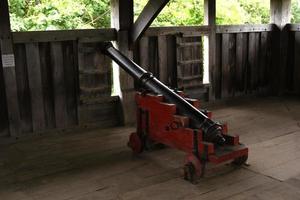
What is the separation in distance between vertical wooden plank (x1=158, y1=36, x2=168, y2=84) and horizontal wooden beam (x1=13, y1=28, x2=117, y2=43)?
2.49 feet

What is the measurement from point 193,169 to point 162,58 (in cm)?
249

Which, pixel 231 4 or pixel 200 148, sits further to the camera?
pixel 231 4

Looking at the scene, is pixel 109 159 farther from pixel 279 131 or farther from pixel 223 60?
pixel 223 60

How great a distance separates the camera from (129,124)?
500 cm

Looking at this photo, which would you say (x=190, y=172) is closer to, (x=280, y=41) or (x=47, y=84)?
(x=47, y=84)

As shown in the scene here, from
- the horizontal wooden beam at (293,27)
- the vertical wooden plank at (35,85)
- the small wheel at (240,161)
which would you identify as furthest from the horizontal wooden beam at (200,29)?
the small wheel at (240,161)

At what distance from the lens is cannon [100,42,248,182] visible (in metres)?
3.11

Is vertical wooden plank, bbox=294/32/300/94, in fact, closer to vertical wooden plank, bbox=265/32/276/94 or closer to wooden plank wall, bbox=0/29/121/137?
vertical wooden plank, bbox=265/32/276/94

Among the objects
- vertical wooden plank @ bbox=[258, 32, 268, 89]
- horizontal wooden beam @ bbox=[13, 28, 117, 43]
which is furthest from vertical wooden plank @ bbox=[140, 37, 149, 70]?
vertical wooden plank @ bbox=[258, 32, 268, 89]

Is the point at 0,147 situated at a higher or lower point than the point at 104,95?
lower

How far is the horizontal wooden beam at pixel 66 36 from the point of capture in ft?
13.8

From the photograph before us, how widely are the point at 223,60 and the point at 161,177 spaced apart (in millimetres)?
3300

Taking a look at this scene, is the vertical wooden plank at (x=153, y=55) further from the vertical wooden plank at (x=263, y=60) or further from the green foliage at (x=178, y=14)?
the green foliage at (x=178, y=14)

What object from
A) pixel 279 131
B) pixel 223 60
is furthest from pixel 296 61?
pixel 279 131
